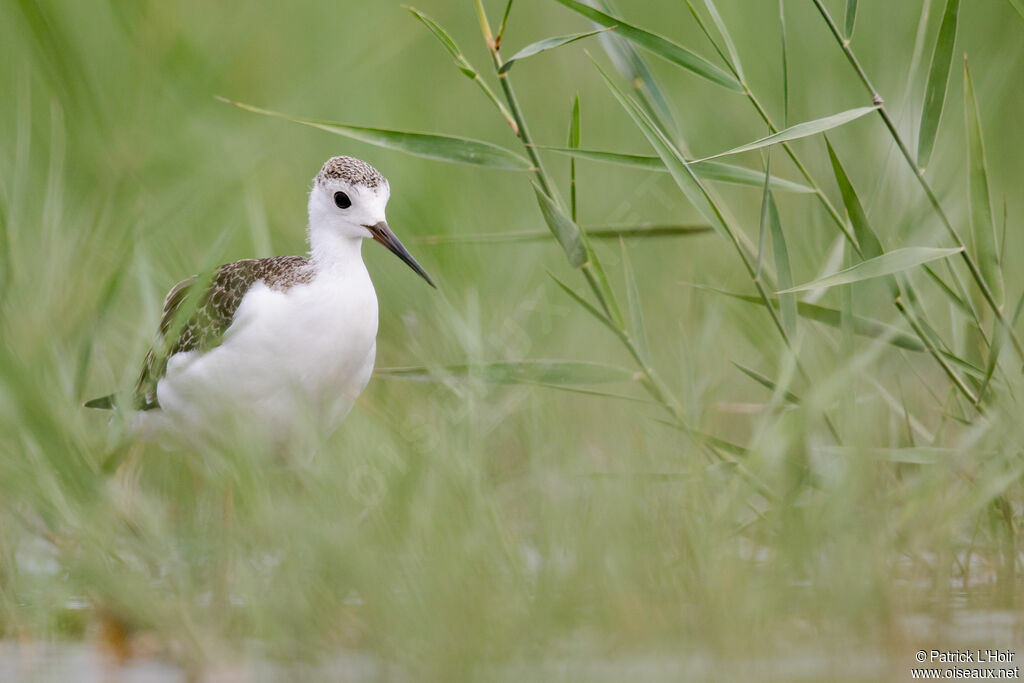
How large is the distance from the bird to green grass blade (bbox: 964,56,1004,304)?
1487 millimetres

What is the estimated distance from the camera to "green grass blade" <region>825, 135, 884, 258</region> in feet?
9.74

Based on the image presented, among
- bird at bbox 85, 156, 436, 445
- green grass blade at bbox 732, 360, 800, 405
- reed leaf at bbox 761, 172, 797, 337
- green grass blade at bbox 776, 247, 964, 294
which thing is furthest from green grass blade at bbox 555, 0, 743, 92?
bird at bbox 85, 156, 436, 445

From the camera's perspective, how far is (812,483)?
119 inches

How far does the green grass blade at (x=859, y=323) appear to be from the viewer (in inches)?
125

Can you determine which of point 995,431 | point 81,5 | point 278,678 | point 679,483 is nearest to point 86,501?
point 278,678

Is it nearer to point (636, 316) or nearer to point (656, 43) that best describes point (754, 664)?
point (636, 316)

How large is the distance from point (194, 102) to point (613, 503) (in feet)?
5.10

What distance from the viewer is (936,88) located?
2971 millimetres

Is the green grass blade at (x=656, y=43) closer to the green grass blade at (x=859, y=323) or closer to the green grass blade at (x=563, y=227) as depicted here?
the green grass blade at (x=563, y=227)

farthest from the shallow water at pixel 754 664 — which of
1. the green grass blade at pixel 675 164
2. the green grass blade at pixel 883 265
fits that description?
the green grass blade at pixel 675 164

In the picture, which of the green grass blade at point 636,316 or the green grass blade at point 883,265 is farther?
the green grass blade at point 636,316

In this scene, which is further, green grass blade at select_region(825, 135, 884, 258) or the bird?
the bird

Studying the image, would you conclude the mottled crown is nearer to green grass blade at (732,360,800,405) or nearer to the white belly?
the white belly

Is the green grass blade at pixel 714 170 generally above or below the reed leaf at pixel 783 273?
above
